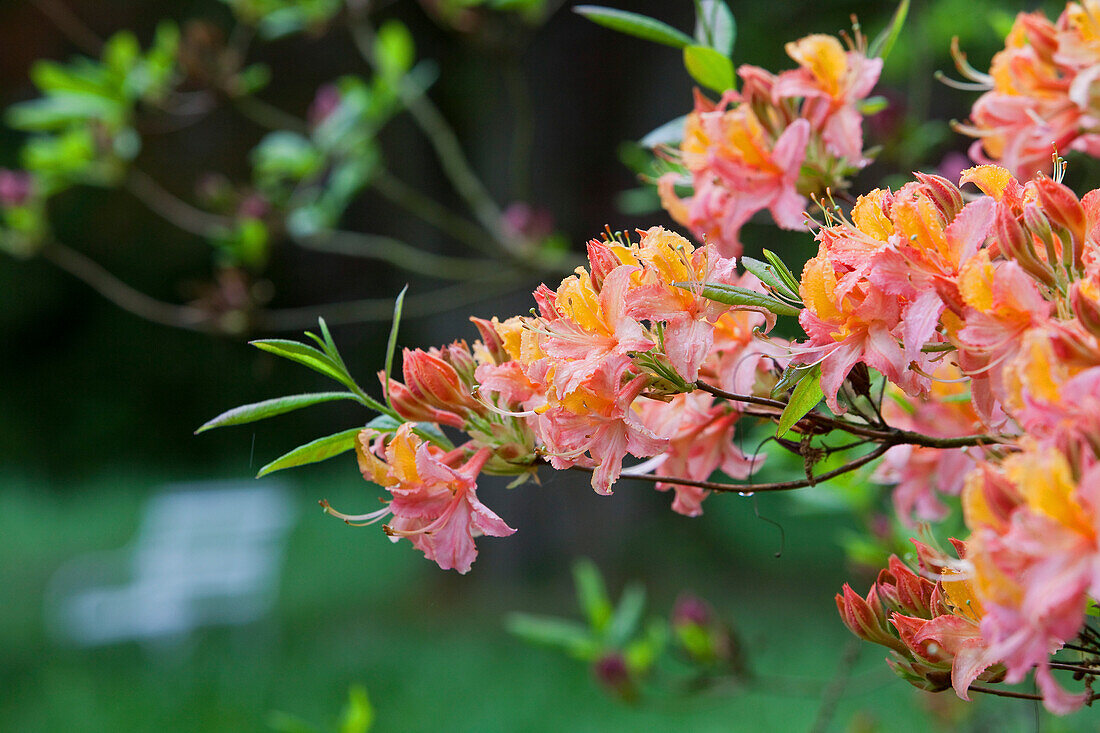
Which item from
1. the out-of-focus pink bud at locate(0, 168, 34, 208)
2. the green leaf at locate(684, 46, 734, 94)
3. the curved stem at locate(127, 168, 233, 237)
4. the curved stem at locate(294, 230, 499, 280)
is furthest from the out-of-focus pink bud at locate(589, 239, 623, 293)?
the out-of-focus pink bud at locate(0, 168, 34, 208)

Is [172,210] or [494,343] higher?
[494,343]

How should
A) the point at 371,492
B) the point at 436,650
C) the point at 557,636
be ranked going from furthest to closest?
the point at 371,492
the point at 436,650
the point at 557,636

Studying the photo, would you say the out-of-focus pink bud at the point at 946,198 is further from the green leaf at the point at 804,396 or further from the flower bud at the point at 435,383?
the flower bud at the point at 435,383

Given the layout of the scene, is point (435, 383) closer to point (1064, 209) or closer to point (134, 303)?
point (1064, 209)

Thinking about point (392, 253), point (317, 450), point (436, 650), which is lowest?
point (436, 650)

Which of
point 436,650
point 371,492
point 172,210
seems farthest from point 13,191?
point 371,492

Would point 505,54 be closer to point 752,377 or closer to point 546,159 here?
point 752,377

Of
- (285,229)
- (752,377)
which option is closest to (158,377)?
(285,229)

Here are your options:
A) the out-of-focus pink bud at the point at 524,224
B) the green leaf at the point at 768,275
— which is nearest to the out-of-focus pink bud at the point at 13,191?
the out-of-focus pink bud at the point at 524,224

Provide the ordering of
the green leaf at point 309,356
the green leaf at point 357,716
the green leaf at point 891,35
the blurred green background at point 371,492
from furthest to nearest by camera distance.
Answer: the blurred green background at point 371,492, the green leaf at point 357,716, the green leaf at point 891,35, the green leaf at point 309,356
